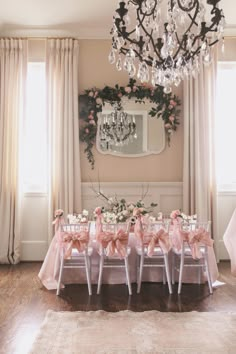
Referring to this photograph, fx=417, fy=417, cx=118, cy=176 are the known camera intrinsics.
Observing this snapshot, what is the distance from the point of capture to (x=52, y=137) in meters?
6.09

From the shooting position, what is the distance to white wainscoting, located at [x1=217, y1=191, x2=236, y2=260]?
632 centimetres

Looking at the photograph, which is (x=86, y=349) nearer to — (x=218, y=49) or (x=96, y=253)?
(x=96, y=253)

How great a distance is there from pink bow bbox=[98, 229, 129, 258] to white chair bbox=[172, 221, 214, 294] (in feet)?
2.04

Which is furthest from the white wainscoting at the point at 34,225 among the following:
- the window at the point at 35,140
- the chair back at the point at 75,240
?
the chair back at the point at 75,240

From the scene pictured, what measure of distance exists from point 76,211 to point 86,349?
322cm

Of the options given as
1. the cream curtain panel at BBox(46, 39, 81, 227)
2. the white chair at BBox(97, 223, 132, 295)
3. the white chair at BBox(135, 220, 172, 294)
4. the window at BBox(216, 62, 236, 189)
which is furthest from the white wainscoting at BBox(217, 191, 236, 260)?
the white chair at BBox(97, 223, 132, 295)

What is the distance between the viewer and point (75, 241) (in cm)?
434

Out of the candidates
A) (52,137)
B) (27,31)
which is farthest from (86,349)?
(27,31)

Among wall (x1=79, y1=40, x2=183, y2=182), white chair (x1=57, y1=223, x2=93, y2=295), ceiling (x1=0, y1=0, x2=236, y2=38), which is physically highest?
ceiling (x1=0, y1=0, x2=236, y2=38)

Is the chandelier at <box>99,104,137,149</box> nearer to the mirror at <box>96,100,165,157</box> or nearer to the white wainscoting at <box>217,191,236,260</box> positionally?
the mirror at <box>96,100,165,157</box>

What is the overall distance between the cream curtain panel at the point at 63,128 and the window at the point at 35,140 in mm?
188

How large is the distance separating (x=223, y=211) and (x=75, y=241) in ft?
9.40

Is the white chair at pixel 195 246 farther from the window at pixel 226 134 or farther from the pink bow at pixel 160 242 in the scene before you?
the window at pixel 226 134

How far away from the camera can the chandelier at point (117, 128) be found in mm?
6199
